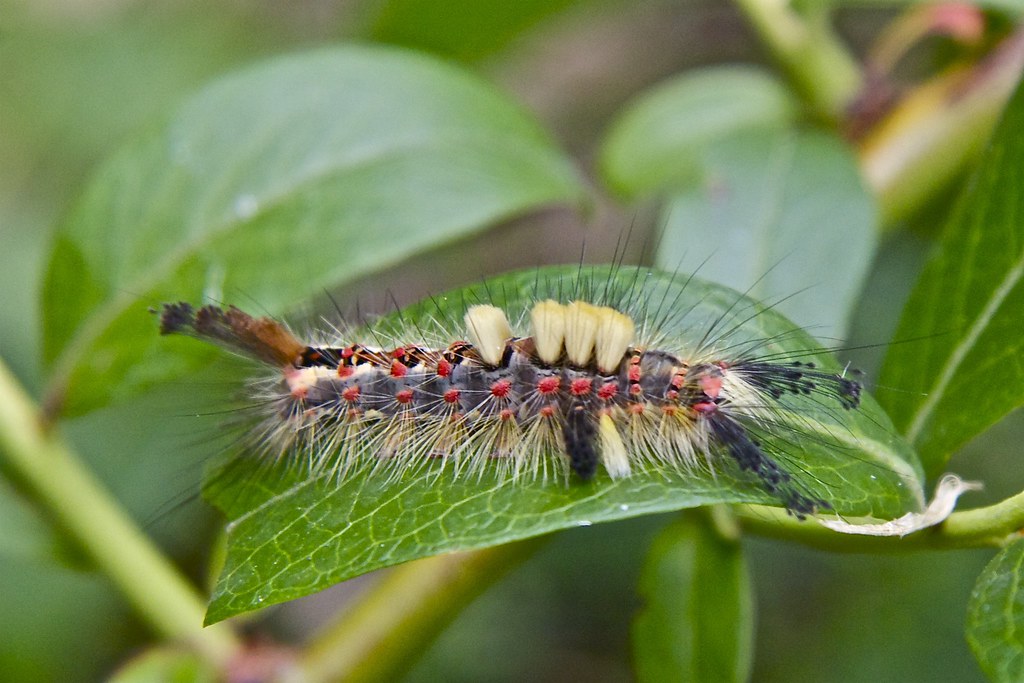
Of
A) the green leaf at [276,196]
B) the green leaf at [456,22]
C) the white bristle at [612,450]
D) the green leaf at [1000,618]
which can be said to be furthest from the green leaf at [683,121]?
the green leaf at [1000,618]

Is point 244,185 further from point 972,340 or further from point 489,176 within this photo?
point 972,340

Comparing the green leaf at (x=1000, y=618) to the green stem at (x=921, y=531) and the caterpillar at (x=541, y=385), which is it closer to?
the green stem at (x=921, y=531)

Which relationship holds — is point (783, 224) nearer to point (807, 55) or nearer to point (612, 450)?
point (807, 55)

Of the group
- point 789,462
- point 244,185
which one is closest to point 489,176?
point 244,185

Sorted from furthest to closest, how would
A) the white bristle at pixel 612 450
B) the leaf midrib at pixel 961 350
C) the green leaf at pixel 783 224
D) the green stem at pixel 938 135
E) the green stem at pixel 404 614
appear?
the green stem at pixel 938 135
the green leaf at pixel 783 224
the green stem at pixel 404 614
the leaf midrib at pixel 961 350
the white bristle at pixel 612 450

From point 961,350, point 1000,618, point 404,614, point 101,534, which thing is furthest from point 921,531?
point 101,534

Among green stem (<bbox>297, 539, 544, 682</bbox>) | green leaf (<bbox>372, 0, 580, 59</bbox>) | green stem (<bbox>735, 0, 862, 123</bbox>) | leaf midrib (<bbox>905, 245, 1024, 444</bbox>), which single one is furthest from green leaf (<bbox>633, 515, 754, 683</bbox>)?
green leaf (<bbox>372, 0, 580, 59</bbox>)
